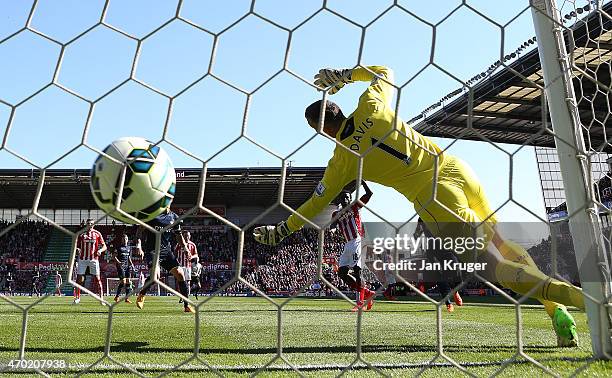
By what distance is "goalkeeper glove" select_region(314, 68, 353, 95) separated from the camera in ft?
9.00

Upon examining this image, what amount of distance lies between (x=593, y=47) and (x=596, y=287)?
1877 millimetres

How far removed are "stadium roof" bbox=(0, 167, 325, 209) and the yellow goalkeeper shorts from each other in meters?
14.9

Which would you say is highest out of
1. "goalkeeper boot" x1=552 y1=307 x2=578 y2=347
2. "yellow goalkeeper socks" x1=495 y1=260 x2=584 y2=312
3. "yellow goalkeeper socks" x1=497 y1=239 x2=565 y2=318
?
"yellow goalkeeper socks" x1=497 y1=239 x2=565 y2=318

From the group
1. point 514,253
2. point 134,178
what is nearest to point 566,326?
point 514,253

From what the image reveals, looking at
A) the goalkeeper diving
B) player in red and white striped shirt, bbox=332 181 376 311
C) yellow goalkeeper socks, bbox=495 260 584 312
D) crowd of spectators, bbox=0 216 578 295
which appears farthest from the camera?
crowd of spectators, bbox=0 216 578 295

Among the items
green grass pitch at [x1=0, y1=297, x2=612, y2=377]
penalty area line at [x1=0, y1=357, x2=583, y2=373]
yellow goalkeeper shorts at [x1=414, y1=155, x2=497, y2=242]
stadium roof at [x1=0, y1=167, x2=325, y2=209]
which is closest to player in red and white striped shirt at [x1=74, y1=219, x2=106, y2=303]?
green grass pitch at [x1=0, y1=297, x2=612, y2=377]

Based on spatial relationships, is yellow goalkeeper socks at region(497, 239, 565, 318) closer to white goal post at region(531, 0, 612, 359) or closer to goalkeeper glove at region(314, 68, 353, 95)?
white goal post at region(531, 0, 612, 359)

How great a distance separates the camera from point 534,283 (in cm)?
245

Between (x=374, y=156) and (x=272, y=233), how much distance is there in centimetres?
68

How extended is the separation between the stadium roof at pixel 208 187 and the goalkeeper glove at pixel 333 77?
1490cm

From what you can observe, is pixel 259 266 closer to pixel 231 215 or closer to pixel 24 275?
pixel 231 215

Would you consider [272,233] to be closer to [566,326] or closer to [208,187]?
[566,326]

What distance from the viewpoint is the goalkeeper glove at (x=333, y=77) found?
2744mm

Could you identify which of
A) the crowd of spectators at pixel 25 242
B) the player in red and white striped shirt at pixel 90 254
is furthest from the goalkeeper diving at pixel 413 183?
the crowd of spectators at pixel 25 242
